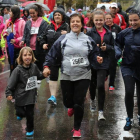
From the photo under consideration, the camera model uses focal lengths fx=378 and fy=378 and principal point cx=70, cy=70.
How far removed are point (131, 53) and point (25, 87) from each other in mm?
1792

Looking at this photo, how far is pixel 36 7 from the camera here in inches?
350

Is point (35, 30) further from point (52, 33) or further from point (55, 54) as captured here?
point (55, 54)

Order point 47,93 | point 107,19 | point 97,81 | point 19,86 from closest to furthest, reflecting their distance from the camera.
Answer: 1. point 19,86
2. point 97,81
3. point 107,19
4. point 47,93

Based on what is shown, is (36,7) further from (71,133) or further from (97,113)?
(71,133)

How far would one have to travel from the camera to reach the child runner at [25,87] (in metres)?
5.78

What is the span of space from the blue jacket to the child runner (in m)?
1.51

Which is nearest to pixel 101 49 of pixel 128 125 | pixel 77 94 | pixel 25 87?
pixel 77 94

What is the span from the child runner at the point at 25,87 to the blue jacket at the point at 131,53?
59.6 inches

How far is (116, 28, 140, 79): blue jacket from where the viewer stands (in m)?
6.10

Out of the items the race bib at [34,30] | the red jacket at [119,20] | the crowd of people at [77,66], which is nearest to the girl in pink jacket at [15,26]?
the race bib at [34,30]

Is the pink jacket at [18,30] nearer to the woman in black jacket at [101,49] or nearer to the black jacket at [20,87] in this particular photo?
the woman in black jacket at [101,49]

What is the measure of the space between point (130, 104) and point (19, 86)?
183 cm

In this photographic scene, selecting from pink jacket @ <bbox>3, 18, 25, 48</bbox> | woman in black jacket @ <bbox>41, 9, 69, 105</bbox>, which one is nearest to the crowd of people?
woman in black jacket @ <bbox>41, 9, 69, 105</bbox>

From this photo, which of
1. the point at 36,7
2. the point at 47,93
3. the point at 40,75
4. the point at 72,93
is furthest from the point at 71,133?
the point at 36,7
